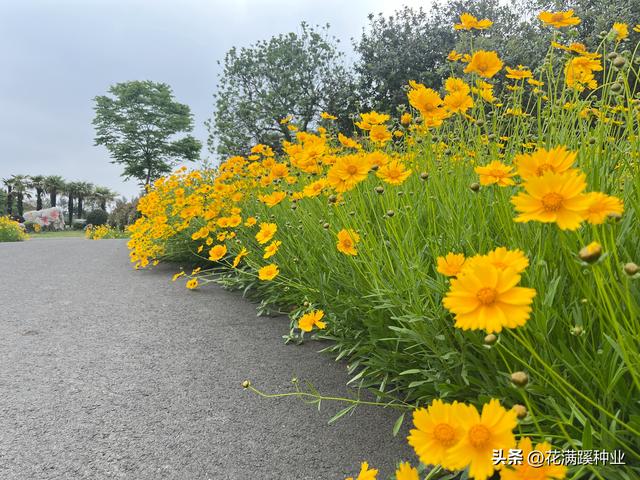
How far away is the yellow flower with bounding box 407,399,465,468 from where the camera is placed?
1.96ft

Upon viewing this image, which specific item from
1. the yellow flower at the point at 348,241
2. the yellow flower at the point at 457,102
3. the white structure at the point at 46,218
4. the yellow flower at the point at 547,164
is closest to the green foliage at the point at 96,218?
the white structure at the point at 46,218

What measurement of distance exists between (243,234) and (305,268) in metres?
1.28

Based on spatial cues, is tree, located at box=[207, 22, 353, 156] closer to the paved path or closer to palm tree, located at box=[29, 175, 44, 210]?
the paved path

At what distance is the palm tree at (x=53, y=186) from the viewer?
120 feet

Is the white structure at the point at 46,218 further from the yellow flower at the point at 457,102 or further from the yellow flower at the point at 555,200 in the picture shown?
the yellow flower at the point at 555,200

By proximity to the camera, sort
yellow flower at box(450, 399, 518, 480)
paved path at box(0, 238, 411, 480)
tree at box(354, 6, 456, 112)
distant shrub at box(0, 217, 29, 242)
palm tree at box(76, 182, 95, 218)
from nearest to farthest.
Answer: yellow flower at box(450, 399, 518, 480), paved path at box(0, 238, 411, 480), distant shrub at box(0, 217, 29, 242), tree at box(354, 6, 456, 112), palm tree at box(76, 182, 95, 218)

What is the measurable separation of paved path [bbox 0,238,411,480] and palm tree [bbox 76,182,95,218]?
40.9m

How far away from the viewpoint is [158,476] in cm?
129

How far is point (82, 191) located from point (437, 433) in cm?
4475

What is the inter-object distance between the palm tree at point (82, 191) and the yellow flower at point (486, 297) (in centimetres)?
4365

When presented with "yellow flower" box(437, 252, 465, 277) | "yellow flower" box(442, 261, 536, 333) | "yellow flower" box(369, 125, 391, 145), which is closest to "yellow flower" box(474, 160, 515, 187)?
"yellow flower" box(437, 252, 465, 277)

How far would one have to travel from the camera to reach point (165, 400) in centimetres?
174

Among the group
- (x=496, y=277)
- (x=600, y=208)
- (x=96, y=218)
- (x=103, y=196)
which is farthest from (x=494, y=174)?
(x=103, y=196)

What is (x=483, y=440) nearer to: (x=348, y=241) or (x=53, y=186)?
(x=348, y=241)
